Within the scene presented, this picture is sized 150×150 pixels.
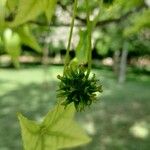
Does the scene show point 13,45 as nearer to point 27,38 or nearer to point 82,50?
point 27,38

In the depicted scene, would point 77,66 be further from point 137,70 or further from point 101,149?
point 137,70

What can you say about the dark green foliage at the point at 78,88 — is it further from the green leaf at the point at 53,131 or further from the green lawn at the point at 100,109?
the green lawn at the point at 100,109

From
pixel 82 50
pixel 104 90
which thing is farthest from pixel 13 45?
pixel 104 90

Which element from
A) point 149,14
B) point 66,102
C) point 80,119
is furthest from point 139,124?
point 66,102

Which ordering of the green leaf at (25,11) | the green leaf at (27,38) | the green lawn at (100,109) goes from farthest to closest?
the green lawn at (100,109), the green leaf at (27,38), the green leaf at (25,11)

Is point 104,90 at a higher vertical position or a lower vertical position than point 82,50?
lower

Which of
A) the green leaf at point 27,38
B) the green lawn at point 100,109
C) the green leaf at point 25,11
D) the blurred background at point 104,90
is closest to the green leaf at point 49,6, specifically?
the green leaf at point 25,11
